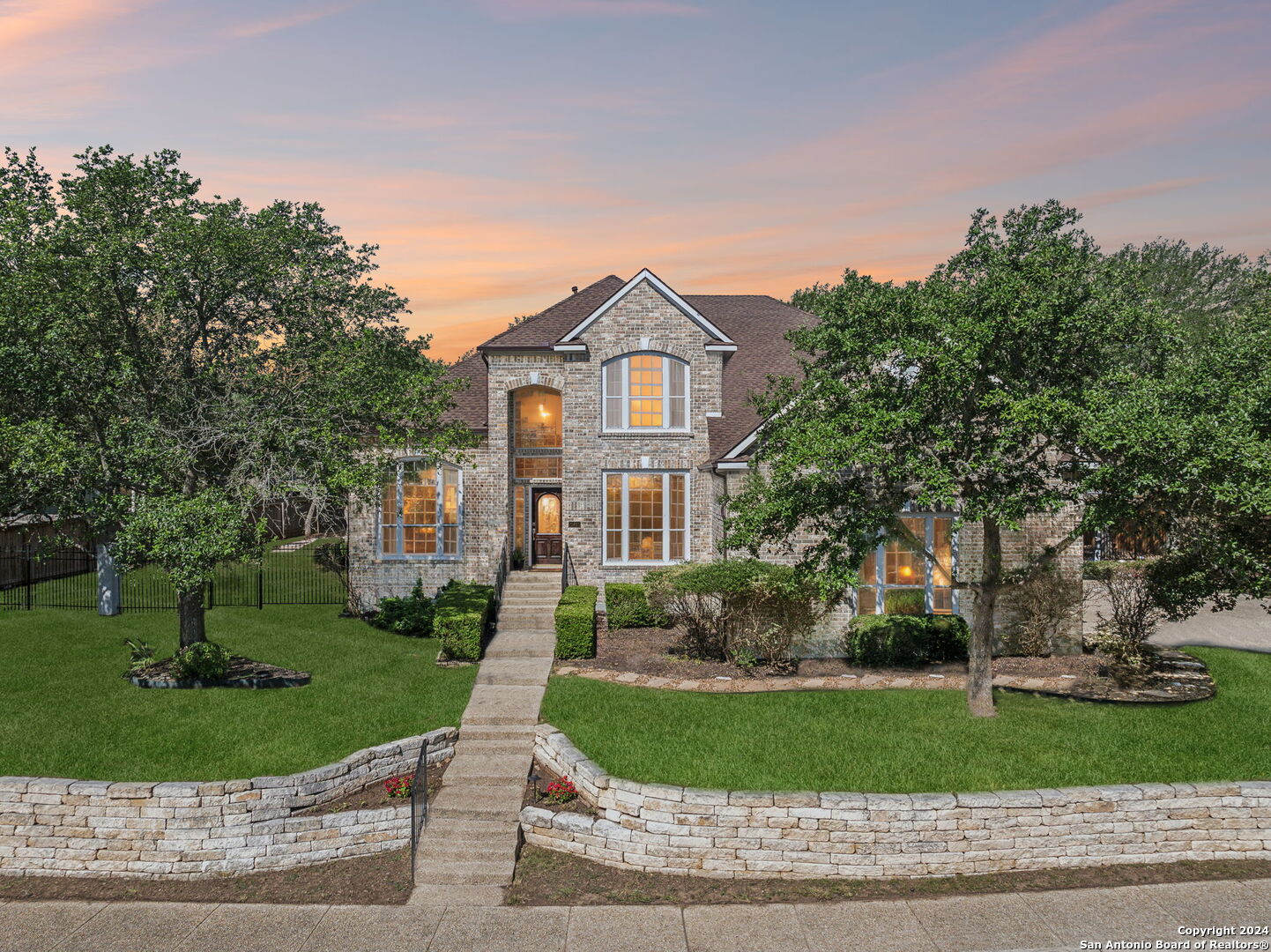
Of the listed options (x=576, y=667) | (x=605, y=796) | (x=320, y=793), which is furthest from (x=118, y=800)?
(x=576, y=667)

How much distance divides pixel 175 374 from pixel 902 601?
16.7m

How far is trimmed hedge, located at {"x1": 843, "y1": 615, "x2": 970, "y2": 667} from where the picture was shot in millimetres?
17500

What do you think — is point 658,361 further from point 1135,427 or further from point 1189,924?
point 1189,924

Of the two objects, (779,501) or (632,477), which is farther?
(632,477)

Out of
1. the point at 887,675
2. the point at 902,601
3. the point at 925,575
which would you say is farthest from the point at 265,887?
the point at 925,575

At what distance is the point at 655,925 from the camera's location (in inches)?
352

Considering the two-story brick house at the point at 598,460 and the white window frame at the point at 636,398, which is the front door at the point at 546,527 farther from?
the white window frame at the point at 636,398

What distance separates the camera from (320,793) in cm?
1112

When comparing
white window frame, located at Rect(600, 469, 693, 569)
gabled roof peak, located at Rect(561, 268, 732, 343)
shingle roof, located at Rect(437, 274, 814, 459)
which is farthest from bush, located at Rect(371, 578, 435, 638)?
gabled roof peak, located at Rect(561, 268, 732, 343)

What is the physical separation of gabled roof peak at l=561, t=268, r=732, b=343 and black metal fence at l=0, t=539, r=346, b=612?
10372 millimetres

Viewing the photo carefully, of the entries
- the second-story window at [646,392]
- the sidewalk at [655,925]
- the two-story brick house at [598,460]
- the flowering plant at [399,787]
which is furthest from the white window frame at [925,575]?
the flowering plant at [399,787]

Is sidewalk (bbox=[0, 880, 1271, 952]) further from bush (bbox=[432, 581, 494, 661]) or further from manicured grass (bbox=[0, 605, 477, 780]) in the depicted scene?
bush (bbox=[432, 581, 494, 661])

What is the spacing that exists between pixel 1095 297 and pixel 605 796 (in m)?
10.4

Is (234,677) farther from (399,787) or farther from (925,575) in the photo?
(925,575)
